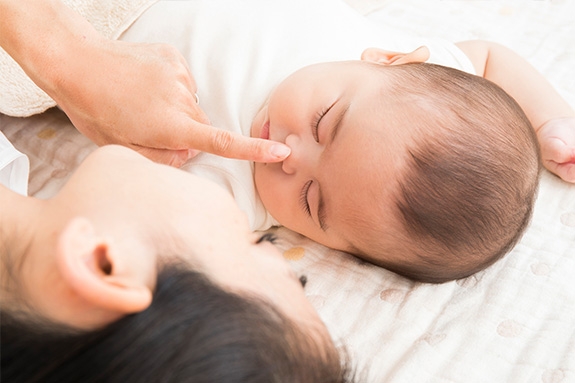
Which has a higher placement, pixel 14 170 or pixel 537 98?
pixel 14 170

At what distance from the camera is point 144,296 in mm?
570

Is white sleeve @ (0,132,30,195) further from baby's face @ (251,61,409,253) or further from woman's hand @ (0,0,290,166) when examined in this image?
baby's face @ (251,61,409,253)

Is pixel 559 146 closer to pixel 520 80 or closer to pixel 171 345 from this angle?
pixel 520 80

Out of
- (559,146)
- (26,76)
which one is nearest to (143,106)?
(26,76)

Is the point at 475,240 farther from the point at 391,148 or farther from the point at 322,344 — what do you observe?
the point at 322,344

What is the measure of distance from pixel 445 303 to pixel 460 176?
32 centimetres

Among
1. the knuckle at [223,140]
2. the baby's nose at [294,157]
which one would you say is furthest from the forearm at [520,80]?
the knuckle at [223,140]

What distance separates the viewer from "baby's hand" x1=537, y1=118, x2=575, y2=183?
1367mm

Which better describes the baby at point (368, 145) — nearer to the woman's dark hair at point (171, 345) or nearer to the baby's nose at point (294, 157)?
the baby's nose at point (294, 157)

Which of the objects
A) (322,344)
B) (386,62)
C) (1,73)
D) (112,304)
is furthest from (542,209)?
(1,73)

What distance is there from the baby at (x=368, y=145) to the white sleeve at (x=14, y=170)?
37 cm

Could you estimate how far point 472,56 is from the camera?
168 centimetres

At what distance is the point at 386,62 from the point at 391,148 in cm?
38

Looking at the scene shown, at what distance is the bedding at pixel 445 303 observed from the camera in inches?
39.8
